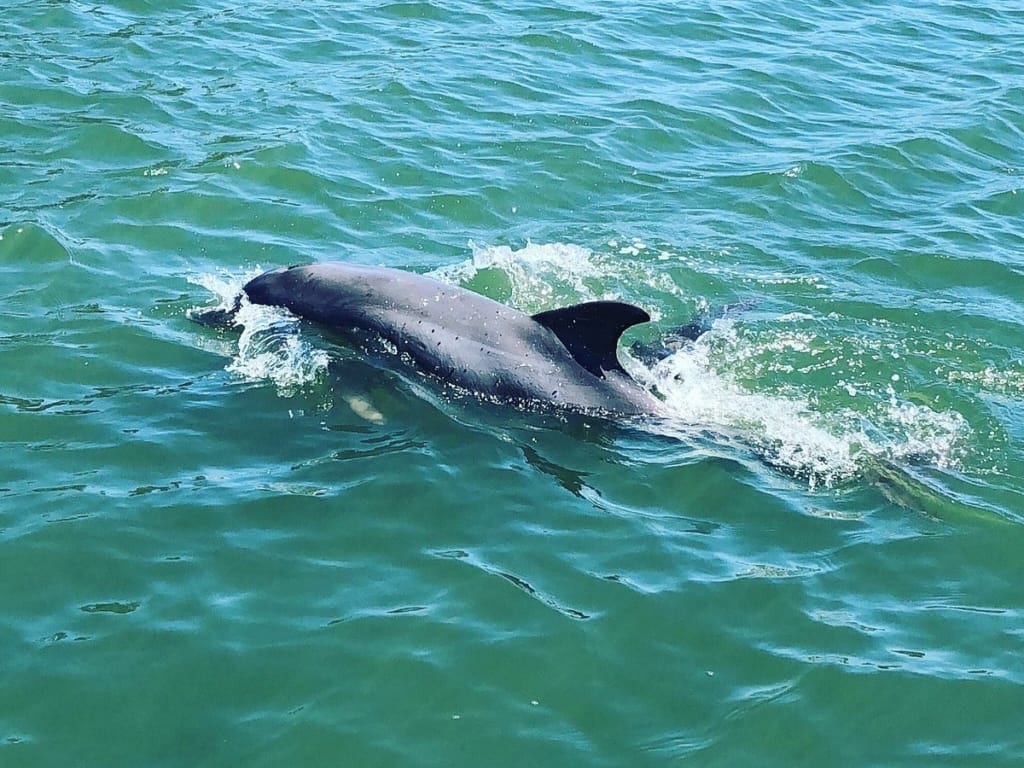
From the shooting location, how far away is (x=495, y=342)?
10805mm

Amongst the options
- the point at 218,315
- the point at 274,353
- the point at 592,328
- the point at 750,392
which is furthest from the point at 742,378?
the point at 218,315

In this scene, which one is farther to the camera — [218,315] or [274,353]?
[218,315]

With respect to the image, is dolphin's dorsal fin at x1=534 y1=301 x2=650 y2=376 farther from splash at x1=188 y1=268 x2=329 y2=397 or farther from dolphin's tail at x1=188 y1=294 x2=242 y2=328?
dolphin's tail at x1=188 y1=294 x2=242 y2=328

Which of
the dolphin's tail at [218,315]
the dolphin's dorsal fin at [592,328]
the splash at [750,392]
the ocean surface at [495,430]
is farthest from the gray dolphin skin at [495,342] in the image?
the dolphin's tail at [218,315]

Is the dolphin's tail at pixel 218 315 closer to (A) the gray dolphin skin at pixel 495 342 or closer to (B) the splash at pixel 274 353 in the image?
(B) the splash at pixel 274 353

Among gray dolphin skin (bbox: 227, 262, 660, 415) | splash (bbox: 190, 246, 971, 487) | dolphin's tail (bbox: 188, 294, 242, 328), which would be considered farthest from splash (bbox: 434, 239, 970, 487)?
dolphin's tail (bbox: 188, 294, 242, 328)

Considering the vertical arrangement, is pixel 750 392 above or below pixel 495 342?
below

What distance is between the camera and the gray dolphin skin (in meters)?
10.7

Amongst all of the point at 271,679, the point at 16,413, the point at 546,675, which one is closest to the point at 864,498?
the point at 546,675

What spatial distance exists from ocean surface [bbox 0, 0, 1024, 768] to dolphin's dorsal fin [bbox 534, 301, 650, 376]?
1.72 feet

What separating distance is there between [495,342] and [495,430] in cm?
72

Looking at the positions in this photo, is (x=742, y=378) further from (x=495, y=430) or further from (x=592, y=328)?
(x=495, y=430)

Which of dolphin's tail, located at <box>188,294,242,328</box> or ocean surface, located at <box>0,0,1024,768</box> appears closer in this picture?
ocean surface, located at <box>0,0,1024,768</box>

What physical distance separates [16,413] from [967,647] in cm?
714
